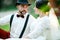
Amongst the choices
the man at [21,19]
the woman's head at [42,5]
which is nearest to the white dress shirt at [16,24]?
the man at [21,19]

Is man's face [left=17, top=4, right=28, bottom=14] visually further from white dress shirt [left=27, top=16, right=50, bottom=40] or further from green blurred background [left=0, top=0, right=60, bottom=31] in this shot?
white dress shirt [left=27, top=16, right=50, bottom=40]

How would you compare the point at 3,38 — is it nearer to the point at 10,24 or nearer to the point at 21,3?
the point at 10,24

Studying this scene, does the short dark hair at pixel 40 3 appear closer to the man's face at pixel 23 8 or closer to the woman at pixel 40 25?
the woman at pixel 40 25

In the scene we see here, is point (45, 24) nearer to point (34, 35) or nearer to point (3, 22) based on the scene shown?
point (34, 35)

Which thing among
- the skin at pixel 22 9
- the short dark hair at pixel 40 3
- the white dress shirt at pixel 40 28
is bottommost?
the white dress shirt at pixel 40 28

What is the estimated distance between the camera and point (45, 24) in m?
3.94

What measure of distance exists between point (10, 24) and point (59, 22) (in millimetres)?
508

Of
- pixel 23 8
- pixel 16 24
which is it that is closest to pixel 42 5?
pixel 23 8

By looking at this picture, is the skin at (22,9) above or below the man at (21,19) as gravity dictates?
above

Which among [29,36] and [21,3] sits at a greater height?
[21,3]

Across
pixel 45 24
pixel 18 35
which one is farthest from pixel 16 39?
pixel 45 24

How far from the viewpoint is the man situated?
13.0 ft

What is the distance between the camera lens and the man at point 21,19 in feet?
13.0

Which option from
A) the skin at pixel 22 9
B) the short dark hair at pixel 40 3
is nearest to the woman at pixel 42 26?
the short dark hair at pixel 40 3
